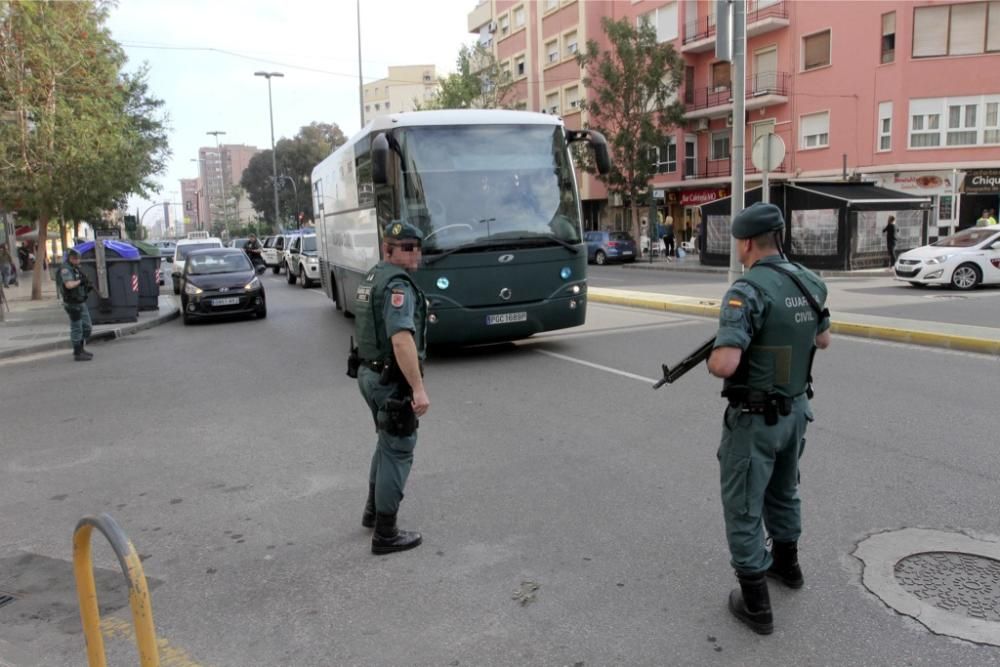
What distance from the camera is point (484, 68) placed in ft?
143

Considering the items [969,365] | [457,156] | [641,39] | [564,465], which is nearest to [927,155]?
[641,39]

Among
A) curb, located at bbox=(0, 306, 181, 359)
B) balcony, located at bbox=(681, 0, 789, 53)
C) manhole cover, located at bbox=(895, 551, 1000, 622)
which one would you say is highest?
balcony, located at bbox=(681, 0, 789, 53)

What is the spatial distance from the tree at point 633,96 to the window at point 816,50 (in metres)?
5.28

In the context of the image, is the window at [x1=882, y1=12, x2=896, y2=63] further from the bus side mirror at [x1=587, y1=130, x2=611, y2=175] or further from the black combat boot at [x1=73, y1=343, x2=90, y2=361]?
the black combat boot at [x1=73, y1=343, x2=90, y2=361]

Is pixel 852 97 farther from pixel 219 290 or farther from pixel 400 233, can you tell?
pixel 400 233

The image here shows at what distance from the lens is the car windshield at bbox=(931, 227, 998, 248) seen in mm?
17609

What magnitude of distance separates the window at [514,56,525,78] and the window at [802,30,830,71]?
2189 cm

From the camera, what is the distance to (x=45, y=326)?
52.3 feet

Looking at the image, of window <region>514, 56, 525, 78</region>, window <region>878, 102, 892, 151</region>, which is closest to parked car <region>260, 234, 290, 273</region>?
window <region>514, 56, 525, 78</region>

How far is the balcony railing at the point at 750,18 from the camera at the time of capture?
3303 cm

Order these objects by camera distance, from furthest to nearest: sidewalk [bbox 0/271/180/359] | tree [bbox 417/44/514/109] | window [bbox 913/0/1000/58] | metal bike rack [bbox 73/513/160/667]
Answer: tree [bbox 417/44/514/109]
window [bbox 913/0/1000/58]
sidewalk [bbox 0/271/180/359]
metal bike rack [bbox 73/513/160/667]

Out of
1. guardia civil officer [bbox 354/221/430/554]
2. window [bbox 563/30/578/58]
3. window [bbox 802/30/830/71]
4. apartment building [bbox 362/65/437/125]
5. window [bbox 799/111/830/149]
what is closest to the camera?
guardia civil officer [bbox 354/221/430/554]

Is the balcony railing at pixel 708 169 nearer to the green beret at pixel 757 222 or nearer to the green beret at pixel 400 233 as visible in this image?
the green beret at pixel 400 233

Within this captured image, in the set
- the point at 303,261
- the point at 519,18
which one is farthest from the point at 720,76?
the point at 303,261
